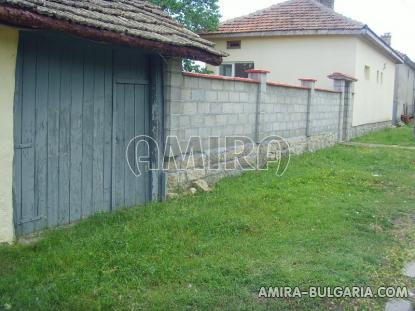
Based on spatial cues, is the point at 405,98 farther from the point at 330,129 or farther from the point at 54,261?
the point at 54,261

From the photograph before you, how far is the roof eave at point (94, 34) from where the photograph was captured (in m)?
4.39

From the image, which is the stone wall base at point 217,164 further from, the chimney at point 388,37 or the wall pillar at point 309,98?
the chimney at point 388,37

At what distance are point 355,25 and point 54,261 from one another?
14167 mm

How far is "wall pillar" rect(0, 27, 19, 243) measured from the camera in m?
4.94

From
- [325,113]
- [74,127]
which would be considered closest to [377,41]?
[325,113]

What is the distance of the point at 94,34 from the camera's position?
527cm

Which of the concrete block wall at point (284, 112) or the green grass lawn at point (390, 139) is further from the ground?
the concrete block wall at point (284, 112)

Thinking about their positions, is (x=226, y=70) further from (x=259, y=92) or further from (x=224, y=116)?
(x=224, y=116)

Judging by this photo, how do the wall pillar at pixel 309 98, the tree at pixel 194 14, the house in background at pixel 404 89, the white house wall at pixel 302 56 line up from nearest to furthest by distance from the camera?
the wall pillar at pixel 309 98 < the tree at pixel 194 14 < the white house wall at pixel 302 56 < the house in background at pixel 404 89

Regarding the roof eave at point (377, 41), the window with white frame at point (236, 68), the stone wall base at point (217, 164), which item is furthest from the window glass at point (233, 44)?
the stone wall base at point (217, 164)

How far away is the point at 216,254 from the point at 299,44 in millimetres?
13231

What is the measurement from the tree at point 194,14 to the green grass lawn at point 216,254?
28.5 feet

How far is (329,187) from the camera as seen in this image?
8.51m

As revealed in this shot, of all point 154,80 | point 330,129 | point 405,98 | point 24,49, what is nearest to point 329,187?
point 154,80
